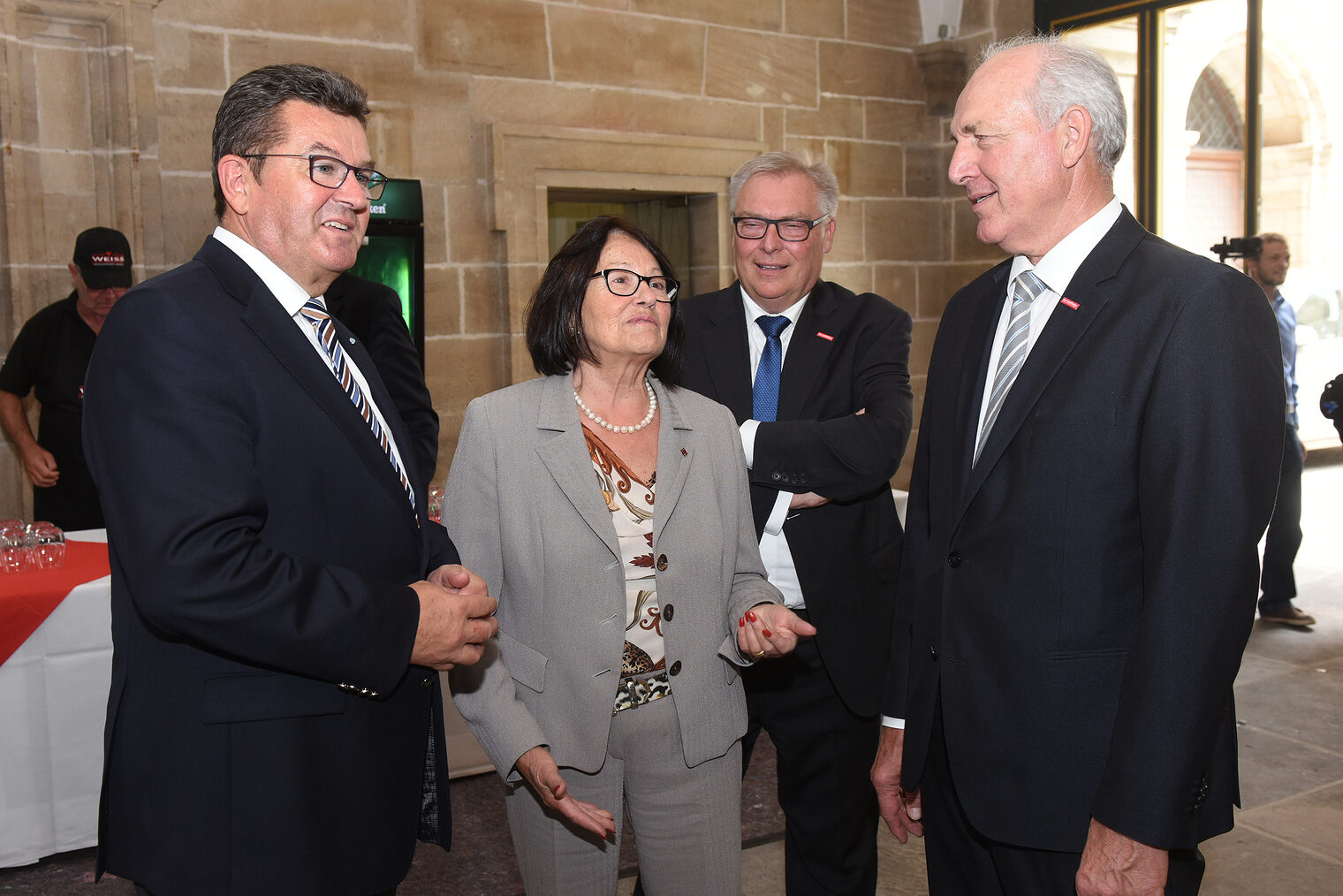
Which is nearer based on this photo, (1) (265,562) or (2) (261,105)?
(1) (265,562)

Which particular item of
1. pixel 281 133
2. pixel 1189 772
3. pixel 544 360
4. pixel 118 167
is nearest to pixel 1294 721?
pixel 1189 772

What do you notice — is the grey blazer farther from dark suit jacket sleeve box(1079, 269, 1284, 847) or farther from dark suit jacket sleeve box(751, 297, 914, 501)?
dark suit jacket sleeve box(1079, 269, 1284, 847)

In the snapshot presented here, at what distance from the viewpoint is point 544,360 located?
2166mm

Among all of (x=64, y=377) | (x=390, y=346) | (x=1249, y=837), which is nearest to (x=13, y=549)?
(x=390, y=346)

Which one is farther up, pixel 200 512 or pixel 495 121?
pixel 495 121

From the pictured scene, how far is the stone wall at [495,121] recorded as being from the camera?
15.4 feet

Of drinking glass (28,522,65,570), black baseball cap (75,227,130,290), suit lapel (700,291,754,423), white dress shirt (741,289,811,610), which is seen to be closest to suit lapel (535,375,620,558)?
white dress shirt (741,289,811,610)

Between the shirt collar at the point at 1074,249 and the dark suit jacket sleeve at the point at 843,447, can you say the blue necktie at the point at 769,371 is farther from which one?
the shirt collar at the point at 1074,249

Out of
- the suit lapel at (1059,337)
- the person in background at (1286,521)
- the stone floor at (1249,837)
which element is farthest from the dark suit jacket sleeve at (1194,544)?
the person in background at (1286,521)

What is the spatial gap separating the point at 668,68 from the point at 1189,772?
5.57m

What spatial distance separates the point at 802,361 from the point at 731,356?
174 millimetres

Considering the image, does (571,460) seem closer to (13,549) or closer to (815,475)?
(815,475)

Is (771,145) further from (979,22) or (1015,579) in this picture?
(1015,579)

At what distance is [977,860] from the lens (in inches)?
72.6
